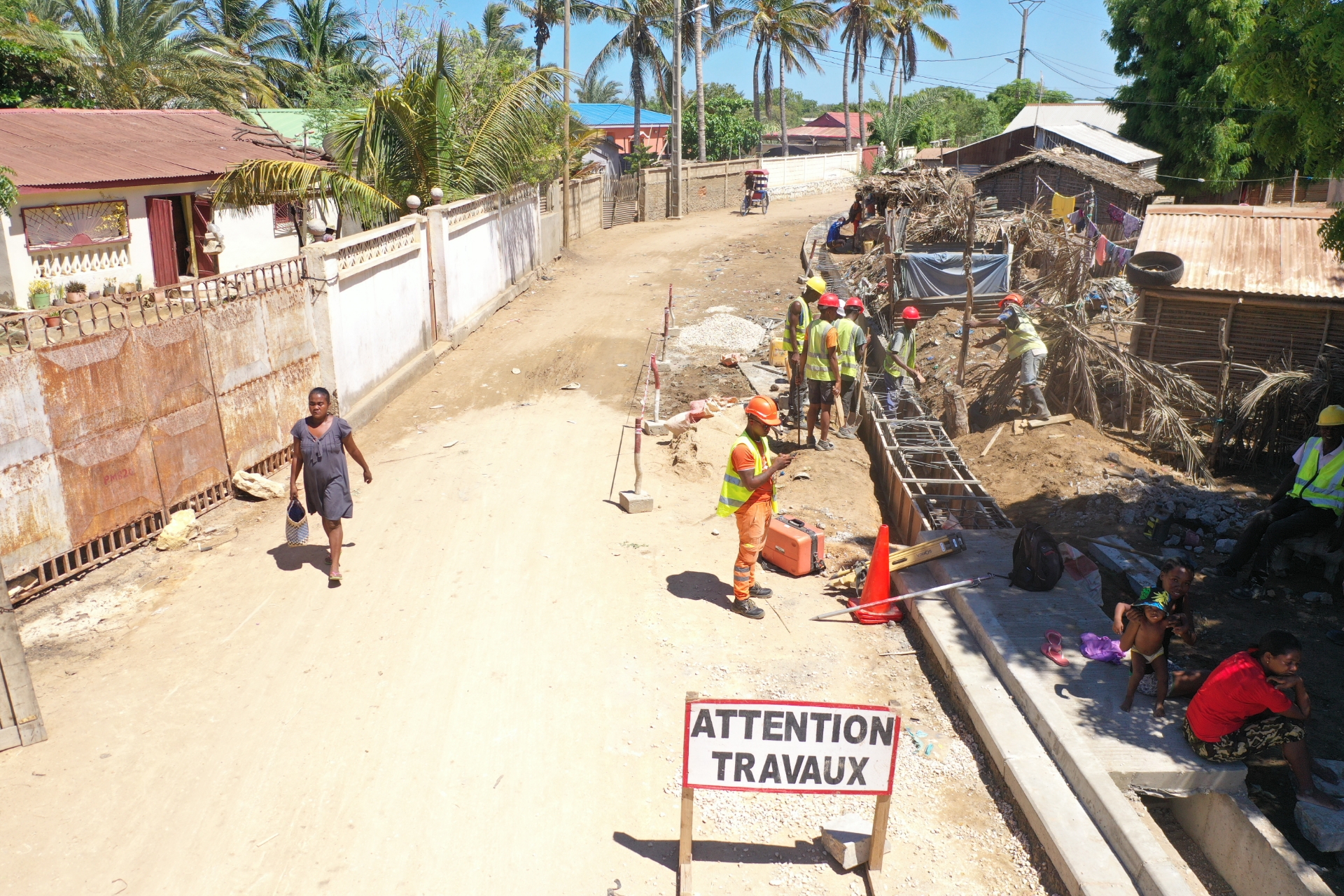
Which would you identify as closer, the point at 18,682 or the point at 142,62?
the point at 18,682

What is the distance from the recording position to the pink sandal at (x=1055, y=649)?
638cm

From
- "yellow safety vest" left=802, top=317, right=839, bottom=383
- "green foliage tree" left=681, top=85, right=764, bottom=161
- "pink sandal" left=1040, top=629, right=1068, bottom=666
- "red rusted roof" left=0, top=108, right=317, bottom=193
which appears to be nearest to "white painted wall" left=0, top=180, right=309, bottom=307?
"red rusted roof" left=0, top=108, right=317, bottom=193

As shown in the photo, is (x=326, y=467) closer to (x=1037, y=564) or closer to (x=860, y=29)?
(x=1037, y=564)

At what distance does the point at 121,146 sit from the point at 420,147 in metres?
5.73

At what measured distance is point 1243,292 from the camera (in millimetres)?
12047

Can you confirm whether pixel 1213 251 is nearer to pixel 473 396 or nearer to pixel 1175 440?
pixel 1175 440

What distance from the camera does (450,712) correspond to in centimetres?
603

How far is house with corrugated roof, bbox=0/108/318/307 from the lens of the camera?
14.3m

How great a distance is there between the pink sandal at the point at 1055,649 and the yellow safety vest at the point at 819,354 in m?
4.53

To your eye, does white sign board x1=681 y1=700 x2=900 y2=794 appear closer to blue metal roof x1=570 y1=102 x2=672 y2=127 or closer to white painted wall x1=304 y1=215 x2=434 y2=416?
white painted wall x1=304 y1=215 x2=434 y2=416

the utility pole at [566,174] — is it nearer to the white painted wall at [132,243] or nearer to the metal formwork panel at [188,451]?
the white painted wall at [132,243]

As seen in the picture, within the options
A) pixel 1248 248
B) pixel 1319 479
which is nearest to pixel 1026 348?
pixel 1248 248

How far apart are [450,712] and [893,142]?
111 ft

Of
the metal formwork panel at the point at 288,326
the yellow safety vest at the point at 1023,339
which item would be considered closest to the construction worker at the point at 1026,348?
the yellow safety vest at the point at 1023,339
